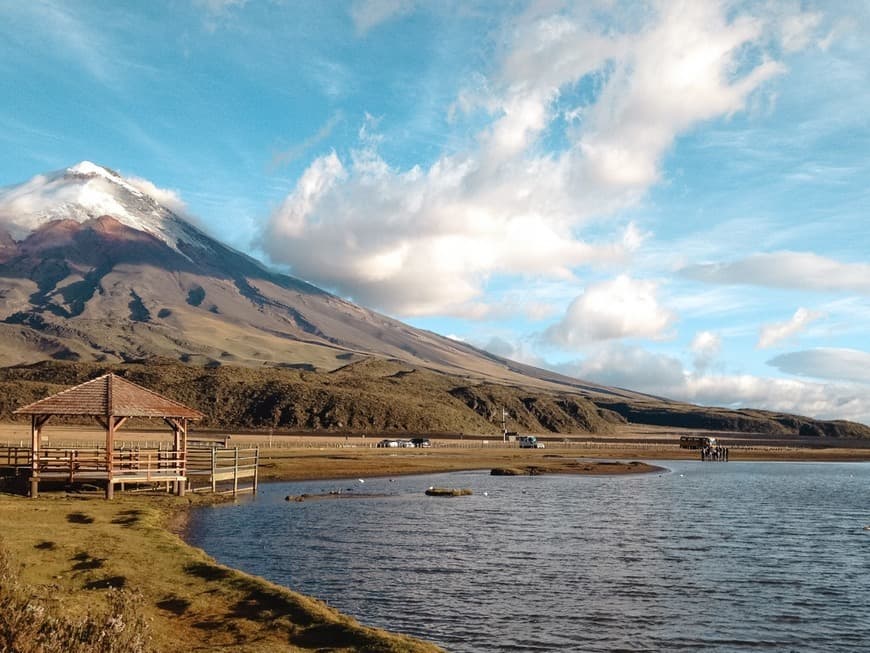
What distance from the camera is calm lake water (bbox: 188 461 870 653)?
21.1 m

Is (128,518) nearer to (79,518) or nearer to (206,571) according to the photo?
(79,518)

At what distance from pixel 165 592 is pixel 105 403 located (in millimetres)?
24958

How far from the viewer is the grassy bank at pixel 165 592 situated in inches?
679

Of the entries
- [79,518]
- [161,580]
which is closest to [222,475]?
[79,518]

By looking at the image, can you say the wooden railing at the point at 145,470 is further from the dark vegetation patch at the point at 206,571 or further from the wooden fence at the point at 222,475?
the dark vegetation patch at the point at 206,571

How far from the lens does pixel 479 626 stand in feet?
68.7

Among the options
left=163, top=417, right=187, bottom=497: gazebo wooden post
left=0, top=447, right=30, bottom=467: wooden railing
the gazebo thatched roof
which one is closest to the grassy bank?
the gazebo thatched roof

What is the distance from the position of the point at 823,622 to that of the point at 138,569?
20.0 m

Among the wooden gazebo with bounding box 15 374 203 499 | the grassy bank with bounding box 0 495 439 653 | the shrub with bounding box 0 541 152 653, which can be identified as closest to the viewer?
the shrub with bounding box 0 541 152 653

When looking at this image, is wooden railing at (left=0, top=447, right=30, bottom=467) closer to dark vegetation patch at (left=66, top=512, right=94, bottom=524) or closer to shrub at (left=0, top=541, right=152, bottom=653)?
dark vegetation patch at (left=66, top=512, right=94, bottom=524)

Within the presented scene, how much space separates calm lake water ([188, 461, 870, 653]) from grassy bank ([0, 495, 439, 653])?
2.48m

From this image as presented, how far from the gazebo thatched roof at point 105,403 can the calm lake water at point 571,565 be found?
6.88 m

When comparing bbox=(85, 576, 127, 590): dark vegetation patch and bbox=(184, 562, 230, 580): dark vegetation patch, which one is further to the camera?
bbox=(184, 562, 230, 580): dark vegetation patch

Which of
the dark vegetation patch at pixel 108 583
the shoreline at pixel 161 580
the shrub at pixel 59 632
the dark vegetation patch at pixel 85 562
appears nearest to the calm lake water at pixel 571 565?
the shoreline at pixel 161 580
